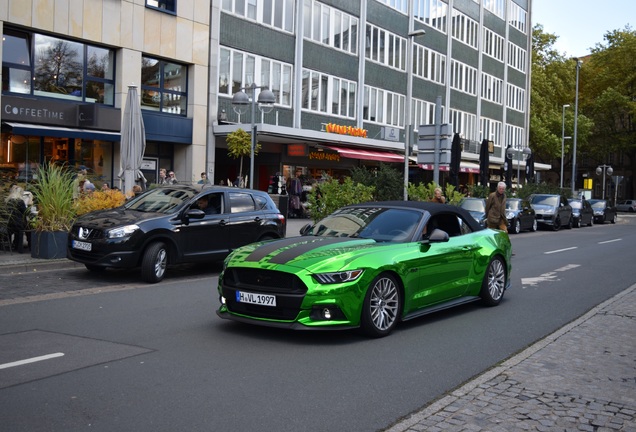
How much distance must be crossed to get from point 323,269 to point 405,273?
1.19 metres

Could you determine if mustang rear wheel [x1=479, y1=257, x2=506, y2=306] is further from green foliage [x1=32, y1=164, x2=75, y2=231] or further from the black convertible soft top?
green foliage [x1=32, y1=164, x2=75, y2=231]

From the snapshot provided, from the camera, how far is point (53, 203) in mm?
13555

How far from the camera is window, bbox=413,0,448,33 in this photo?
141 ft

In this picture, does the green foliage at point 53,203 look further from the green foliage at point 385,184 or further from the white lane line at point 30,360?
the green foliage at point 385,184

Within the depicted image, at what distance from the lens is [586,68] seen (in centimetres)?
7469

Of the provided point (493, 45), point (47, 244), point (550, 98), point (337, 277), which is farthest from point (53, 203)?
point (550, 98)

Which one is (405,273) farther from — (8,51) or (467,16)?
(467,16)

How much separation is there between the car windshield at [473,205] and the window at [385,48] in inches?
545

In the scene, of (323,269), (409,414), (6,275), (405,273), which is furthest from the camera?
(6,275)

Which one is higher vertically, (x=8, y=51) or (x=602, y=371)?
(x=8, y=51)

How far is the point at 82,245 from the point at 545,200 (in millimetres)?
26764

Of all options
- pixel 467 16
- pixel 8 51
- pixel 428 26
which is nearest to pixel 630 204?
pixel 467 16

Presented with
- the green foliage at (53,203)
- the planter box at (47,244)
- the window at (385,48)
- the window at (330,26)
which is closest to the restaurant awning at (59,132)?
the green foliage at (53,203)

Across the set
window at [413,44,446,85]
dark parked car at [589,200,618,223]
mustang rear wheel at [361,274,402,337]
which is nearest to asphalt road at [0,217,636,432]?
mustang rear wheel at [361,274,402,337]
